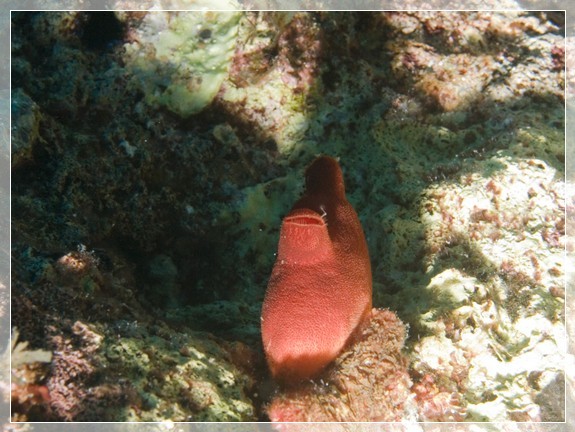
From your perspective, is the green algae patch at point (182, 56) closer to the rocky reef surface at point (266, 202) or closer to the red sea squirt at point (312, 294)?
the rocky reef surface at point (266, 202)

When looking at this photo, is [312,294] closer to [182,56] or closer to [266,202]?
[266,202]

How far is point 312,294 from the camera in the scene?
274 centimetres

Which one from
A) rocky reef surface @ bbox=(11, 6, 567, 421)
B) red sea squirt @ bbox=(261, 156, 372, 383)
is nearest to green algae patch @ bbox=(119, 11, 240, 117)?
rocky reef surface @ bbox=(11, 6, 567, 421)

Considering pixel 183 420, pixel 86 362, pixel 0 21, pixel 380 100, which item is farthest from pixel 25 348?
pixel 380 100

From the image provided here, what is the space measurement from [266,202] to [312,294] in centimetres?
163

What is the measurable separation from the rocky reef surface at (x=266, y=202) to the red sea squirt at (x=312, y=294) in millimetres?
154

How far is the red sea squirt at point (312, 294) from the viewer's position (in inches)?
106

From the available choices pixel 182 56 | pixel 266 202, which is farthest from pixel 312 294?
pixel 182 56

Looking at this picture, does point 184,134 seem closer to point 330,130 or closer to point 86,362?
point 330,130

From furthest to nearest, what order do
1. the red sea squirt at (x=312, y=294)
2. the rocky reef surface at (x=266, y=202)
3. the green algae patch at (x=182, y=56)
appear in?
1. the green algae patch at (x=182, y=56)
2. the red sea squirt at (x=312, y=294)
3. the rocky reef surface at (x=266, y=202)

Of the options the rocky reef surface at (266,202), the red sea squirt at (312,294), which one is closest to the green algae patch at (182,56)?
the rocky reef surface at (266,202)

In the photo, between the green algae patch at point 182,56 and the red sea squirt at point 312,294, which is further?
the green algae patch at point 182,56

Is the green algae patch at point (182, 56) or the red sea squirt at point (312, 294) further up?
the green algae patch at point (182, 56)

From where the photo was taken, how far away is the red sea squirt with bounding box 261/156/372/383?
8.86 feet
